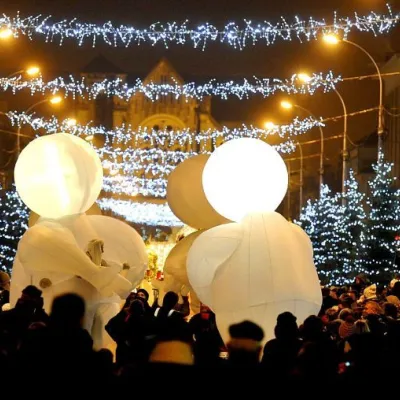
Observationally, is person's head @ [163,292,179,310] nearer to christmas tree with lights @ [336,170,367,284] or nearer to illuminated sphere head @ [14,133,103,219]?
illuminated sphere head @ [14,133,103,219]

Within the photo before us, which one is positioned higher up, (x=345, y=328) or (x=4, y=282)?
(x=4, y=282)

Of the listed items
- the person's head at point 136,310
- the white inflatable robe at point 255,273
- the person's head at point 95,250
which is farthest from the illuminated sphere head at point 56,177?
the person's head at point 136,310

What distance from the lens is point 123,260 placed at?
1538 cm

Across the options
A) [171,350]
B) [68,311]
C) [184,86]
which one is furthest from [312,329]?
[184,86]

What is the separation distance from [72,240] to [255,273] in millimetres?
2668

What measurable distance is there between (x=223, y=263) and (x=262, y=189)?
1227 millimetres

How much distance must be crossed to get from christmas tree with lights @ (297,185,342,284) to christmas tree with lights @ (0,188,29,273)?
383 inches

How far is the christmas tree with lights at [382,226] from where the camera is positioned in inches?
1125

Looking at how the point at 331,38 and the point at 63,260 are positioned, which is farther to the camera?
the point at 331,38

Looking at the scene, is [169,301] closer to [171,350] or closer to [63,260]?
[63,260]

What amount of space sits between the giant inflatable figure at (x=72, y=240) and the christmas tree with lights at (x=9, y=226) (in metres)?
17.3

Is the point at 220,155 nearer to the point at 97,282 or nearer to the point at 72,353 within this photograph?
the point at 97,282

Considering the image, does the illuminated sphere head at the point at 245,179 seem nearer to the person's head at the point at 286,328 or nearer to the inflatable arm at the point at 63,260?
the inflatable arm at the point at 63,260

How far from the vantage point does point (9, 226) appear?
32594mm
